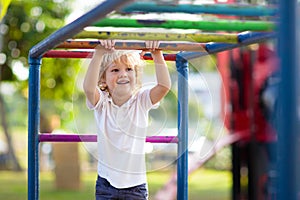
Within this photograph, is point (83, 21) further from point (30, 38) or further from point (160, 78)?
point (30, 38)

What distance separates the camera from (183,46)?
1923mm

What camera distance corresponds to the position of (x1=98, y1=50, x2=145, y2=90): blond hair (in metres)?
2.04

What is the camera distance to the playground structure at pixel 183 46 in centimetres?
114

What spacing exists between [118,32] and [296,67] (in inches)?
24.9

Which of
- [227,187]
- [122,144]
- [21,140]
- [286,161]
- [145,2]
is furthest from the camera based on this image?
[21,140]

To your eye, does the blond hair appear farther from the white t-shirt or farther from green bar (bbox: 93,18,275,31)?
green bar (bbox: 93,18,275,31)

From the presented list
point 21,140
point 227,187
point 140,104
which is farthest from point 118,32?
point 21,140

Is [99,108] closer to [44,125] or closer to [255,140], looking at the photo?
[255,140]

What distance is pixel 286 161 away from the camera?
44.5 inches

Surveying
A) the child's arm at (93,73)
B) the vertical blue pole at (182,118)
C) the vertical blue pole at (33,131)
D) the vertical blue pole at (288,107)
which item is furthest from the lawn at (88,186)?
the vertical blue pole at (288,107)

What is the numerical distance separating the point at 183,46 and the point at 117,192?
0.43 meters

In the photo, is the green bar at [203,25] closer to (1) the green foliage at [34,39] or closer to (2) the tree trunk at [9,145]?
(1) the green foliage at [34,39]

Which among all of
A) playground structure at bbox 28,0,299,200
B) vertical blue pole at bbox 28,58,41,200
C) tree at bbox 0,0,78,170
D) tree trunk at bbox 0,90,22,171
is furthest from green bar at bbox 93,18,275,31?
tree trunk at bbox 0,90,22,171

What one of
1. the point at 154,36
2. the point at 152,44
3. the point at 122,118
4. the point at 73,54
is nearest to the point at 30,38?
the point at 73,54
